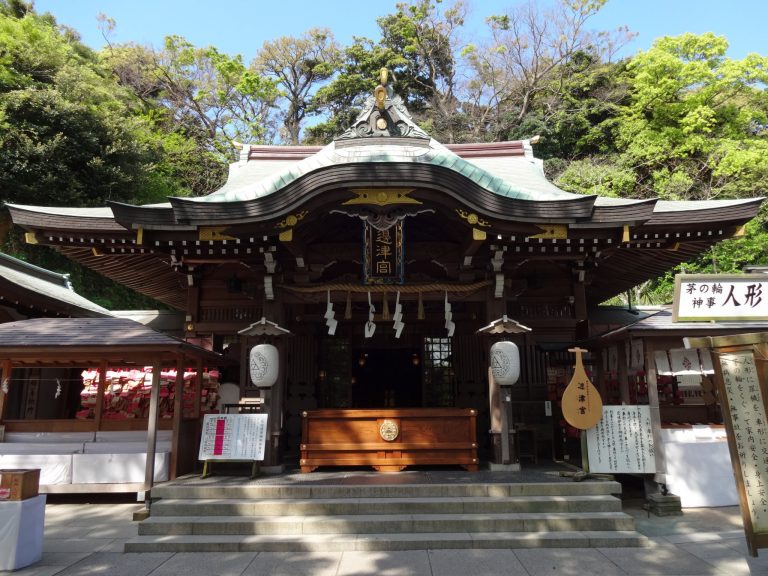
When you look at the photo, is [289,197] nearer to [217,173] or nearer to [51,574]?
[51,574]

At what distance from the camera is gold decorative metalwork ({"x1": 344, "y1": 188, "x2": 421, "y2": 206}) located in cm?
771

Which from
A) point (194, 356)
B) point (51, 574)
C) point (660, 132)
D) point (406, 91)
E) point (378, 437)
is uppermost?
point (406, 91)

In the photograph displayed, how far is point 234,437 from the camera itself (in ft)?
24.8

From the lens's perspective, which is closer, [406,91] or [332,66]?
[406,91]

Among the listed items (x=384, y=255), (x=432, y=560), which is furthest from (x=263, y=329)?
(x=432, y=560)

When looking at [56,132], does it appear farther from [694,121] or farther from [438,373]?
[694,121]

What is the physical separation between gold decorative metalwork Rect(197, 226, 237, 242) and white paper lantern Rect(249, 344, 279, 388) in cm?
186

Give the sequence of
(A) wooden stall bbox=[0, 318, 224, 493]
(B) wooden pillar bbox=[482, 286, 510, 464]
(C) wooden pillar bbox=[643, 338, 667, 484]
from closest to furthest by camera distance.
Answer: (C) wooden pillar bbox=[643, 338, 667, 484], (A) wooden stall bbox=[0, 318, 224, 493], (B) wooden pillar bbox=[482, 286, 510, 464]

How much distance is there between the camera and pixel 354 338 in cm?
1144

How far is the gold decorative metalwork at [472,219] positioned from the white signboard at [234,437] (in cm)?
442

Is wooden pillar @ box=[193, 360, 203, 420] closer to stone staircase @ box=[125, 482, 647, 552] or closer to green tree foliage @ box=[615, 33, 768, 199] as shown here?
stone staircase @ box=[125, 482, 647, 552]

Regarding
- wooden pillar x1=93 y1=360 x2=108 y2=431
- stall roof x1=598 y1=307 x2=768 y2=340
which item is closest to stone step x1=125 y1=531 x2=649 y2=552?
stall roof x1=598 y1=307 x2=768 y2=340

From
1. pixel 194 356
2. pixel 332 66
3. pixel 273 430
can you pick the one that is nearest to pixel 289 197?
pixel 194 356

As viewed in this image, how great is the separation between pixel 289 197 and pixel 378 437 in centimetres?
414
